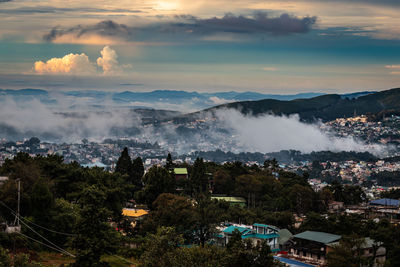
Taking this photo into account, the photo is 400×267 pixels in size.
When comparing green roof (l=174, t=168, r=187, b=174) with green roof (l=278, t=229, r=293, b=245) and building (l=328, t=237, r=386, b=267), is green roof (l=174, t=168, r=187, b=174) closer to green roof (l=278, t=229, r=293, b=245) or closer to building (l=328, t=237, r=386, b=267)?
green roof (l=278, t=229, r=293, b=245)

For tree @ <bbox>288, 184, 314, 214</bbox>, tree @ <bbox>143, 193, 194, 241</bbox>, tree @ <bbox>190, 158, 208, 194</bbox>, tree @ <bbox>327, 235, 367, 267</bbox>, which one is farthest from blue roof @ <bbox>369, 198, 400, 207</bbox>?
tree @ <bbox>143, 193, 194, 241</bbox>

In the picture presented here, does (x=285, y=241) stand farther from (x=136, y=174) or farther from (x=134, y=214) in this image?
(x=136, y=174)

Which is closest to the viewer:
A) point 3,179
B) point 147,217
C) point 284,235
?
point 3,179

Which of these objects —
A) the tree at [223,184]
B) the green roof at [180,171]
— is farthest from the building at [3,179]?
the green roof at [180,171]

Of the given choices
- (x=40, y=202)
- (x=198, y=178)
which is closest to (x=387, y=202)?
(x=198, y=178)

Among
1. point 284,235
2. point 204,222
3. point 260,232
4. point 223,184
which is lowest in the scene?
point 284,235

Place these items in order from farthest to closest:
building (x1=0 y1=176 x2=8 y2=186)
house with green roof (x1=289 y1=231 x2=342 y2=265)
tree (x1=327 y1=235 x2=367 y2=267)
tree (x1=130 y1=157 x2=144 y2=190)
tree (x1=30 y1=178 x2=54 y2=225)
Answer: tree (x1=130 y1=157 x2=144 y2=190)
house with green roof (x1=289 y1=231 x2=342 y2=265)
building (x1=0 y1=176 x2=8 y2=186)
tree (x1=327 y1=235 x2=367 y2=267)
tree (x1=30 y1=178 x2=54 y2=225)

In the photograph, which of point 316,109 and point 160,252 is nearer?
point 160,252
